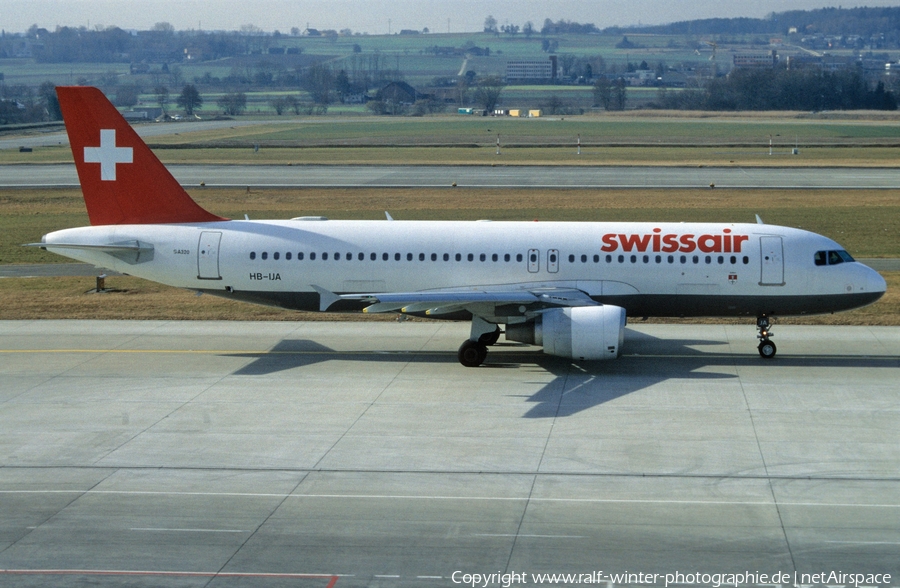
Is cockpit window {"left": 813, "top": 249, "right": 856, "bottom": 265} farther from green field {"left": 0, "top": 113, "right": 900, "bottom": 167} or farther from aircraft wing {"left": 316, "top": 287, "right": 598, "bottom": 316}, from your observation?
green field {"left": 0, "top": 113, "right": 900, "bottom": 167}

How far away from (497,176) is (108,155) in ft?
168

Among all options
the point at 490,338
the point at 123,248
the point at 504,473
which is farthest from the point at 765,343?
the point at 123,248

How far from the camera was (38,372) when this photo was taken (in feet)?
97.5

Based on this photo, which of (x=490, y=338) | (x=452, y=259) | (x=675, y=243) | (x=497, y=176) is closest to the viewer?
(x=675, y=243)

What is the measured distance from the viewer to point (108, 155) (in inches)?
1268

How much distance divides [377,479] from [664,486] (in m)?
5.85

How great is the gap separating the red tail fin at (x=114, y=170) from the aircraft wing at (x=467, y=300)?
6236mm

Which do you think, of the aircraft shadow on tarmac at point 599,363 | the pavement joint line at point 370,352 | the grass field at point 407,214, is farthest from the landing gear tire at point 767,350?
the grass field at point 407,214

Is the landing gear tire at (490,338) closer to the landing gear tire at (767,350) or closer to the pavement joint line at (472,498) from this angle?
the landing gear tire at (767,350)

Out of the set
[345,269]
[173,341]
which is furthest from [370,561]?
[173,341]

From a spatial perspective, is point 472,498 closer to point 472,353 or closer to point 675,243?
point 472,353

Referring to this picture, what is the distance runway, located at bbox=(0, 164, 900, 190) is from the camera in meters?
74.6

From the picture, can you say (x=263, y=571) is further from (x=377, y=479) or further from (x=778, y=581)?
(x=778, y=581)

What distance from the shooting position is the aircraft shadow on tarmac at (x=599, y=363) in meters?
27.7
